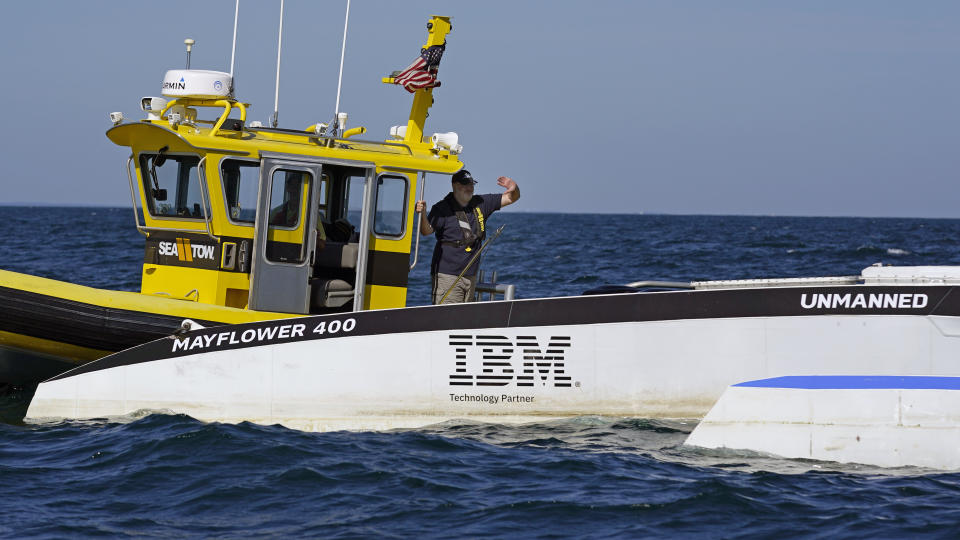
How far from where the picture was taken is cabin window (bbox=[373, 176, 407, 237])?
9.08m

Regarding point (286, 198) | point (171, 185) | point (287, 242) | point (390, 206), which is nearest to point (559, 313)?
point (390, 206)

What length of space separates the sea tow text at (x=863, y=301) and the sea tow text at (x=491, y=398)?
7.11 feet

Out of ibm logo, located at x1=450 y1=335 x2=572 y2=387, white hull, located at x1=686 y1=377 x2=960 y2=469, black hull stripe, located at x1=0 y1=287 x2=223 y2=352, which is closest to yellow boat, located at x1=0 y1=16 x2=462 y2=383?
black hull stripe, located at x1=0 y1=287 x2=223 y2=352

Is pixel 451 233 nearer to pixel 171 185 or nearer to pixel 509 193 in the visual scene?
pixel 509 193

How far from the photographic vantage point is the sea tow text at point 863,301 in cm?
769

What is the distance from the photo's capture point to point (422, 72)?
9.35 m

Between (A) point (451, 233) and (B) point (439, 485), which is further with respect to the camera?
(A) point (451, 233)

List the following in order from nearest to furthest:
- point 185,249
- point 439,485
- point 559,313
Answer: point 439,485 → point 559,313 → point 185,249

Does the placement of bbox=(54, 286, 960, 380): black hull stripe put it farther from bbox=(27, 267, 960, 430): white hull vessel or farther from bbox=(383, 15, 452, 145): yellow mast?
bbox=(383, 15, 452, 145): yellow mast

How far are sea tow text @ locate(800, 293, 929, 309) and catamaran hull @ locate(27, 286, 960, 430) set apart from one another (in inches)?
0.6

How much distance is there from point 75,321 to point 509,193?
3.73 meters

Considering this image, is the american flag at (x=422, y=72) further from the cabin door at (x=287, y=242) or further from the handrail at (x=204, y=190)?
the handrail at (x=204, y=190)

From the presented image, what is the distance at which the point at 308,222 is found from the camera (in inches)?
347

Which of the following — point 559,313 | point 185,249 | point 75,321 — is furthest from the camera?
point 185,249
